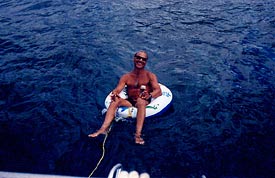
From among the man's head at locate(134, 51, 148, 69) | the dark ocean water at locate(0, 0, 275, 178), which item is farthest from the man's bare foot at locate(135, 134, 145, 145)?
the man's head at locate(134, 51, 148, 69)

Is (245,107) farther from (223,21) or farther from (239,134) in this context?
(223,21)

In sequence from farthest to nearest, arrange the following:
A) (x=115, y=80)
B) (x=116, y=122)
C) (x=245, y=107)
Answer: (x=115, y=80), (x=245, y=107), (x=116, y=122)

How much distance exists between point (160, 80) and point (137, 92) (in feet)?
8.25

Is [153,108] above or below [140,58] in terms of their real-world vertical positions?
below

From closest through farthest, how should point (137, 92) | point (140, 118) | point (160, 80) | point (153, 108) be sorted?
point (140, 118)
point (153, 108)
point (137, 92)
point (160, 80)

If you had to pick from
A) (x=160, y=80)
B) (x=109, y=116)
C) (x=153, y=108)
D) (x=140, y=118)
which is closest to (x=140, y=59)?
(x=153, y=108)

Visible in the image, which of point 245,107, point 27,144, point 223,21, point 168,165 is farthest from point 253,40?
point 27,144

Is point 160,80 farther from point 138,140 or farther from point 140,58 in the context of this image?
point 138,140

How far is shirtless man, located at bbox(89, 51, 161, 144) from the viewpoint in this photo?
658 centimetres

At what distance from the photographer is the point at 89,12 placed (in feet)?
55.2

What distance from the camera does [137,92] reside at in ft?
24.5

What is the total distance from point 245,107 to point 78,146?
5125 millimetres

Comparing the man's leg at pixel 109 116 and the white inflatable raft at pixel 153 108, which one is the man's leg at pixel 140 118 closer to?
the white inflatable raft at pixel 153 108

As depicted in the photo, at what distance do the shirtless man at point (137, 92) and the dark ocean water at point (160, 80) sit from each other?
452 millimetres
